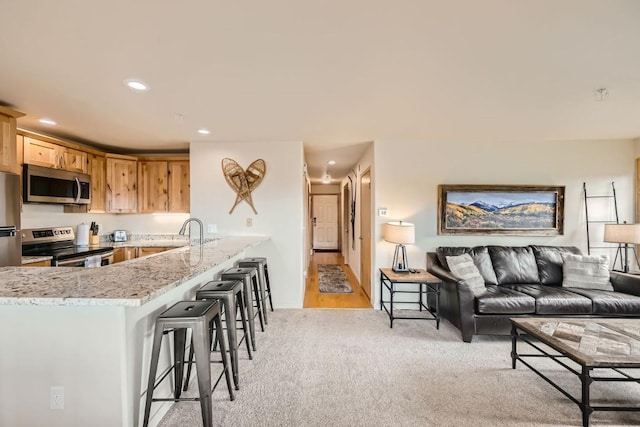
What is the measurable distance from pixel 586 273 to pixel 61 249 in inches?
243

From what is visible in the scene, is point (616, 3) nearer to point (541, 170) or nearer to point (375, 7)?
point (375, 7)

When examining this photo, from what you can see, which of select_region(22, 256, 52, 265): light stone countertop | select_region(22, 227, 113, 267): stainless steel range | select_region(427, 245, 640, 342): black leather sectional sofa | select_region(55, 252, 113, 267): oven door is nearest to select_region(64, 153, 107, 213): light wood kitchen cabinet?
select_region(22, 227, 113, 267): stainless steel range

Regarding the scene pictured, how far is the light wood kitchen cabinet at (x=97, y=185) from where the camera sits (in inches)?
148

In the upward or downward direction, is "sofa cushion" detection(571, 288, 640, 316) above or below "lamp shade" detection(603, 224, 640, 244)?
below

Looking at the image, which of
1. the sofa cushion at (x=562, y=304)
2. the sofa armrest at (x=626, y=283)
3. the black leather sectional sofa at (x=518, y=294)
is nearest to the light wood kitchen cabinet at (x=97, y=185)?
the black leather sectional sofa at (x=518, y=294)

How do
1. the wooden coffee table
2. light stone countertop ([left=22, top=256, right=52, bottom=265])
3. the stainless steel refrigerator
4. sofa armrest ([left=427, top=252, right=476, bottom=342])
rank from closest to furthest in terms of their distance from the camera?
the wooden coffee table → the stainless steel refrigerator → light stone countertop ([left=22, top=256, right=52, bottom=265]) → sofa armrest ([left=427, top=252, right=476, bottom=342])

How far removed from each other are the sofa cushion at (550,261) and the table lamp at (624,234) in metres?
0.38

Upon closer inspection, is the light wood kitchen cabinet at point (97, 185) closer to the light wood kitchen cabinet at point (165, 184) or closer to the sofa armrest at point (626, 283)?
the light wood kitchen cabinet at point (165, 184)

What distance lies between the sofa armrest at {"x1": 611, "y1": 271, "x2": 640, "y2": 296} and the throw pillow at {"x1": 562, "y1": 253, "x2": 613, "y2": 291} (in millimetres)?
67

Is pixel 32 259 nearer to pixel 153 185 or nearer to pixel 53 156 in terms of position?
pixel 53 156

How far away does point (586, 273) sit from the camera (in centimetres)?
314

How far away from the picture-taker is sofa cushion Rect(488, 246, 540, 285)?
133 inches

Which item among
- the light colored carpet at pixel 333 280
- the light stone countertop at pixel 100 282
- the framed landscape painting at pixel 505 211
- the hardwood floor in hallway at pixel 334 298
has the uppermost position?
the framed landscape painting at pixel 505 211

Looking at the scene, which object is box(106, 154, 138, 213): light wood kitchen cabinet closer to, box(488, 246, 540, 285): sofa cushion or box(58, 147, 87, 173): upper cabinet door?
box(58, 147, 87, 173): upper cabinet door
